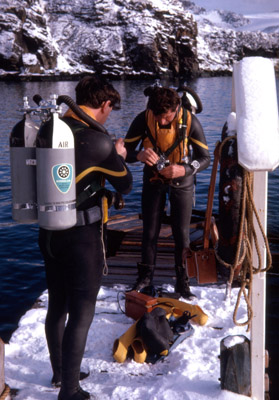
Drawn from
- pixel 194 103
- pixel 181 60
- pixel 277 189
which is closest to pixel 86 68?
pixel 181 60

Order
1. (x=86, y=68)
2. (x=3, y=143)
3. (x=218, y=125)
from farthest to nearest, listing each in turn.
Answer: (x=86, y=68) < (x=218, y=125) < (x=3, y=143)

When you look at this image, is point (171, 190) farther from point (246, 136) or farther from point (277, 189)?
point (277, 189)

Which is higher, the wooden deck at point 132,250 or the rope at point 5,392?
the rope at point 5,392

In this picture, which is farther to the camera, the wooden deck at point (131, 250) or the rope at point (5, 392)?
the wooden deck at point (131, 250)

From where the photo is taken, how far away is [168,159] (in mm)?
5578

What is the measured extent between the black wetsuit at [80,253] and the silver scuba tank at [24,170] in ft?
0.88

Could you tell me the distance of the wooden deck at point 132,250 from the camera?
7.52 m

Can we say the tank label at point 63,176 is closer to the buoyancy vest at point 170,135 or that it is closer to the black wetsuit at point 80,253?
the black wetsuit at point 80,253

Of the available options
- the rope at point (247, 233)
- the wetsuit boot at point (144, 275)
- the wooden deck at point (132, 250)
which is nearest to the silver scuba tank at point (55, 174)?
the rope at point (247, 233)

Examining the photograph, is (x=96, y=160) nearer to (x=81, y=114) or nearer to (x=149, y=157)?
(x=81, y=114)

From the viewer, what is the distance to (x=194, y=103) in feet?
20.4

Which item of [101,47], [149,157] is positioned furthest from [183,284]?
[101,47]

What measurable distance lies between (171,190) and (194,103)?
4.40ft

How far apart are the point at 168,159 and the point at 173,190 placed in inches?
14.9
